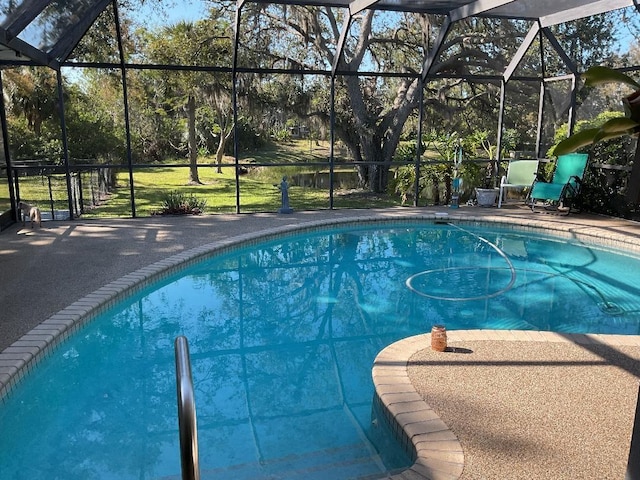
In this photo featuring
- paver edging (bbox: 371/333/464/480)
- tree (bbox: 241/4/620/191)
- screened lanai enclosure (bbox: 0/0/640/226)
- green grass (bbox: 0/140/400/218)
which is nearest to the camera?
paver edging (bbox: 371/333/464/480)

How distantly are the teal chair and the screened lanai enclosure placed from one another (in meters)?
0.39

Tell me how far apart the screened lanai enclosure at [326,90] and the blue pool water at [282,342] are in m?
2.05

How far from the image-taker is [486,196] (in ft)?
30.2

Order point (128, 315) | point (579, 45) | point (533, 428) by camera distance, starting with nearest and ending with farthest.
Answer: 1. point (533, 428)
2. point (128, 315)
3. point (579, 45)

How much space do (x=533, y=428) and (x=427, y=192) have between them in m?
9.36

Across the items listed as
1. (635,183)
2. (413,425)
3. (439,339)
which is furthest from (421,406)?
(635,183)

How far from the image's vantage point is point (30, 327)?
3637 mm

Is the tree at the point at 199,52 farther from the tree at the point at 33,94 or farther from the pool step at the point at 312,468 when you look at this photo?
→ the pool step at the point at 312,468

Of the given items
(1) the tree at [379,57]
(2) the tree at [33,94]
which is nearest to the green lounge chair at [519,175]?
(1) the tree at [379,57]

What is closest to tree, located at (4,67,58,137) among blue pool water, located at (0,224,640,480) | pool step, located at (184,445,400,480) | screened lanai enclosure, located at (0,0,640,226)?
screened lanai enclosure, located at (0,0,640,226)

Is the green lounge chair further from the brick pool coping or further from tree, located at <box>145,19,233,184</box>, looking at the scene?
tree, located at <box>145,19,233,184</box>

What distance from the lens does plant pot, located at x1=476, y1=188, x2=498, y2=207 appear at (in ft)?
30.1

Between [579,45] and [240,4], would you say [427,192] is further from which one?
[240,4]

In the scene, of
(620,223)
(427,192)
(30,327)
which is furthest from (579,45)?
(30,327)
